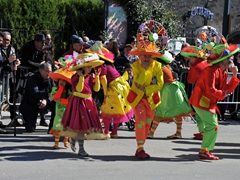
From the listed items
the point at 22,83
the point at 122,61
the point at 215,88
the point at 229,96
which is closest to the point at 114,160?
the point at 215,88

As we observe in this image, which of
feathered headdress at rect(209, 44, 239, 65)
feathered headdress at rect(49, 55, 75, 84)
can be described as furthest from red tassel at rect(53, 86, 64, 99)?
feathered headdress at rect(209, 44, 239, 65)

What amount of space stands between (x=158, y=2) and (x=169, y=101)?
9.48m

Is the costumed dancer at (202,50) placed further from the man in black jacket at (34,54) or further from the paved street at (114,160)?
the man in black jacket at (34,54)

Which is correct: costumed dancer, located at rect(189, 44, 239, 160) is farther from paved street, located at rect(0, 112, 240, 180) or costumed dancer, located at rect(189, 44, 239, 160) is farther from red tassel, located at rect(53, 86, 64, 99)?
red tassel, located at rect(53, 86, 64, 99)

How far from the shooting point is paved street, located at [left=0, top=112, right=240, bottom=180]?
6963mm

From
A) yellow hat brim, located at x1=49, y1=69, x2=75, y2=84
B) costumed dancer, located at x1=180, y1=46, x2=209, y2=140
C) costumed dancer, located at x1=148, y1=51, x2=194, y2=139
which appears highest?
costumed dancer, located at x1=180, y1=46, x2=209, y2=140

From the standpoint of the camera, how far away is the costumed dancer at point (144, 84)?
799 cm

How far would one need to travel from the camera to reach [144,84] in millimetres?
8047

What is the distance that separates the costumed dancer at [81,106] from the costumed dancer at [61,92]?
549 millimetres

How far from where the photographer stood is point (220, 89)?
7992mm

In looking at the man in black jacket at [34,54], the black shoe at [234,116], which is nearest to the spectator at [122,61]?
the man in black jacket at [34,54]

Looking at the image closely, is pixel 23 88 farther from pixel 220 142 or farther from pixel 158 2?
pixel 158 2

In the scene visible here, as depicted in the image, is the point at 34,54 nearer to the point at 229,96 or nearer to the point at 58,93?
the point at 58,93

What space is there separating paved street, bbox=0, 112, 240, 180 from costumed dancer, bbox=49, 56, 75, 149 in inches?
13.3
